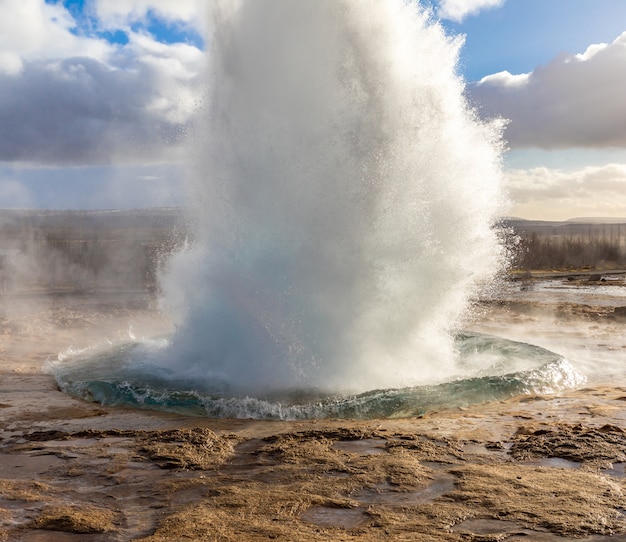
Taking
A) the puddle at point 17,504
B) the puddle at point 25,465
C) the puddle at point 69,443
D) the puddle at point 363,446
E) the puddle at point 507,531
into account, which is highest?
the puddle at point 17,504

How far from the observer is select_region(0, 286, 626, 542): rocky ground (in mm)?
3547

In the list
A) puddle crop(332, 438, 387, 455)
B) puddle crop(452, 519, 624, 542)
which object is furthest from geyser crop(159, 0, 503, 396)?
puddle crop(452, 519, 624, 542)

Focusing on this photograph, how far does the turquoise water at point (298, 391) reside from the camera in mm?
Result: 6230

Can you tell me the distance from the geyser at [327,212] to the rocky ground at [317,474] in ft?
4.87

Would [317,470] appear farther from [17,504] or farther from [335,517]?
[17,504]

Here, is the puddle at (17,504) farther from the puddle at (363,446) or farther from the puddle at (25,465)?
the puddle at (363,446)

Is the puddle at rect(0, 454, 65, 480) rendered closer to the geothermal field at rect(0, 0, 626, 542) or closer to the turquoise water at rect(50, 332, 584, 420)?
the geothermal field at rect(0, 0, 626, 542)

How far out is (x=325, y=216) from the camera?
24.2 ft

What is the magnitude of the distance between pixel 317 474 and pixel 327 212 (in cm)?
364

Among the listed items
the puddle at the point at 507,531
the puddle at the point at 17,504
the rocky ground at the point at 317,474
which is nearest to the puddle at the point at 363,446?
the rocky ground at the point at 317,474

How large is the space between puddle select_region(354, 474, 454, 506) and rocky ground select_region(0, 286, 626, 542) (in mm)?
13

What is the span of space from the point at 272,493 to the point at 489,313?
12743 millimetres

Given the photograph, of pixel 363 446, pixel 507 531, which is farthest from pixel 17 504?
pixel 507 531

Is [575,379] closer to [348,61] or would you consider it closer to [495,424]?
[495,424]
